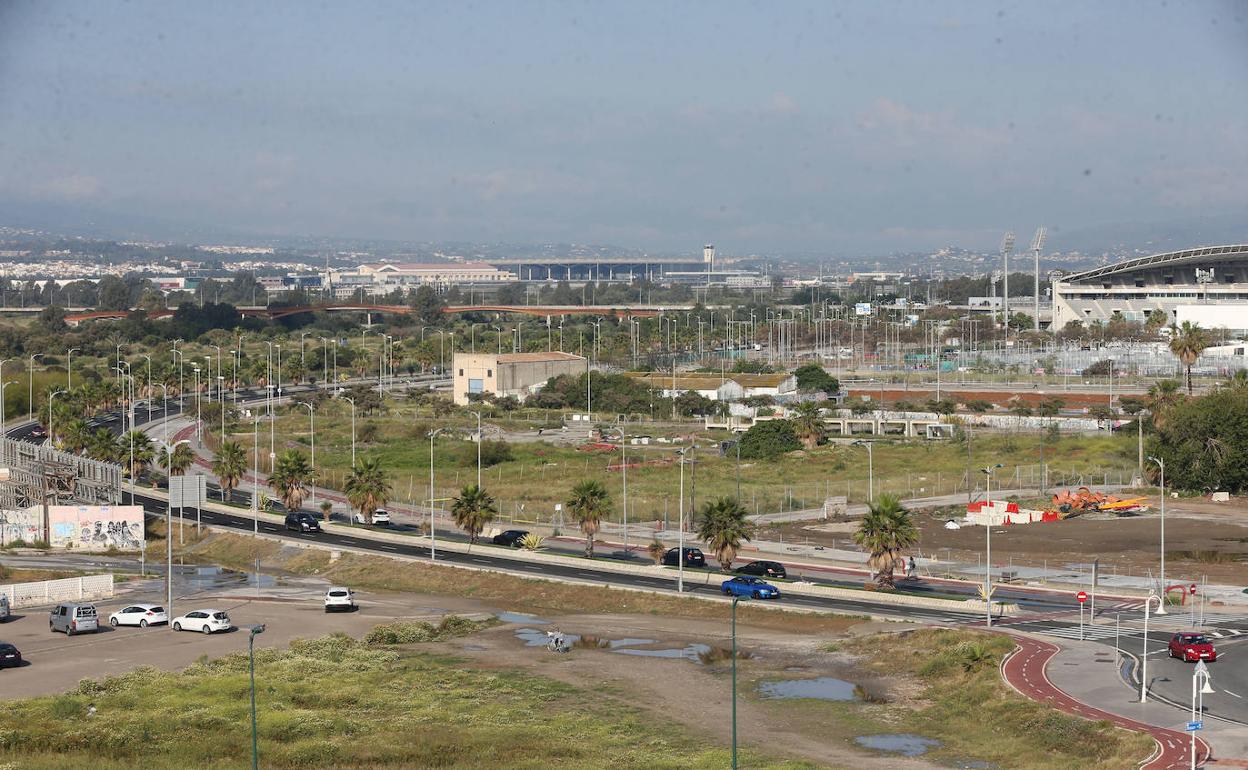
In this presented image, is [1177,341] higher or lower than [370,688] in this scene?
higher

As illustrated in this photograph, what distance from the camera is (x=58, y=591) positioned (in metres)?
61.4

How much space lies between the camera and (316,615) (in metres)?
57.6

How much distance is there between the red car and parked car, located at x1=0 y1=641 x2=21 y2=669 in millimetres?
36300

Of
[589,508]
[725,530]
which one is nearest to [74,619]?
[589,508]

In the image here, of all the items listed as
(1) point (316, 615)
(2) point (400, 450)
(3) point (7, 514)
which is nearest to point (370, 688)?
(1) point (316, 615)

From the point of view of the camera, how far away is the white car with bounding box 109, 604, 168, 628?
55.4 metres

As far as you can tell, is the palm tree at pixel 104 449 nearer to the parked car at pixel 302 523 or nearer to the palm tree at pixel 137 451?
the palm tree at pixel 137 451

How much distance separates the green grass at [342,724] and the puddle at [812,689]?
474 centimetres

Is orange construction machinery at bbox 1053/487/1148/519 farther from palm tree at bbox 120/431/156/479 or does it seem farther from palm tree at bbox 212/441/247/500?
palm tree at bbox 120/431/156/479

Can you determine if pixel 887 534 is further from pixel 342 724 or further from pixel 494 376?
pixel 494 376

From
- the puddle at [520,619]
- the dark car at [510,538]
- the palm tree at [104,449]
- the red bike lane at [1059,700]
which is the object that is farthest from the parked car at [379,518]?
the red bike lane at [1059,700]

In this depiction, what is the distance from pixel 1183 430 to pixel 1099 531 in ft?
48.4

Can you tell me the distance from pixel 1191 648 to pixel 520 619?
25.1m

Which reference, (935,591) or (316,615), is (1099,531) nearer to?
(935,591)
